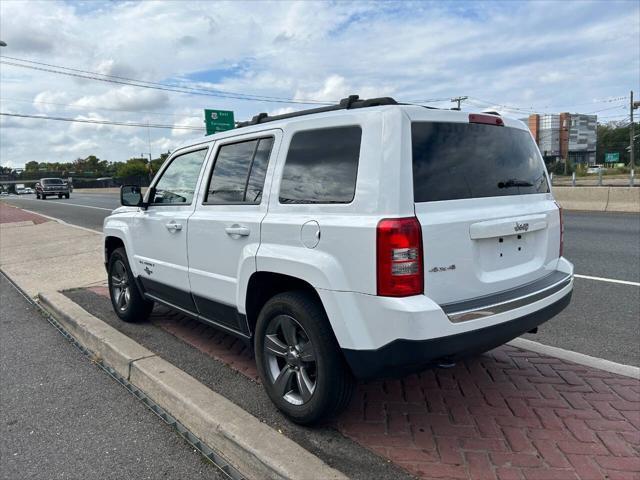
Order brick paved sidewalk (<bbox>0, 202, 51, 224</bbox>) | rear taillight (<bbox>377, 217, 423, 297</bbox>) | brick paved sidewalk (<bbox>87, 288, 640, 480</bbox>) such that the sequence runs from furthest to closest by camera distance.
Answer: brick paved sidewalk (<bbox>0, 202, 51, 224</bbox>) → brick paved sidewalk (<bbox>87, 288, 640, 480</bbox>) → rear taillight (<bbox>377, 217, 423, 297</bbox>)

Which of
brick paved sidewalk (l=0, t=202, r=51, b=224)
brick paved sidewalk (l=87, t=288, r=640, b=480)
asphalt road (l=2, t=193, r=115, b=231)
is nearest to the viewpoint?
brick paved sidewalk (l=87, t=288, r=640, b=480)

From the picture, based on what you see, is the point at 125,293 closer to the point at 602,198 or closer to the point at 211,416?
the point at 211,416

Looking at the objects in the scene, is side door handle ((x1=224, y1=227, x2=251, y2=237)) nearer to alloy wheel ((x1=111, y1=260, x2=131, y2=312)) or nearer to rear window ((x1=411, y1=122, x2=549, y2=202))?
rear window ((x1=411, y1=122, x2=549, y2=202))

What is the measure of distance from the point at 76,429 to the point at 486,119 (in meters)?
3.33

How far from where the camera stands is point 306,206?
118 inches

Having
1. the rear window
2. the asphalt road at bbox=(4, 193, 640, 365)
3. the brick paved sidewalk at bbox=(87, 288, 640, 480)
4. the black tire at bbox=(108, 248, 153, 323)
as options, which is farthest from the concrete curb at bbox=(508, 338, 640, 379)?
the black tire at bbox=(108, 248, 153, 323)

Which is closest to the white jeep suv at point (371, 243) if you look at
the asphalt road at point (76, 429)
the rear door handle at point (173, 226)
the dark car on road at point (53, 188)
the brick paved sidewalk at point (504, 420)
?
the rear door handle at point (173, 226)

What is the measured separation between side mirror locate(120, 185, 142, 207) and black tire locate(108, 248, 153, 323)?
0.65 meters

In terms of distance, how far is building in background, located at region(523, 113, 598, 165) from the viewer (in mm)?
88625

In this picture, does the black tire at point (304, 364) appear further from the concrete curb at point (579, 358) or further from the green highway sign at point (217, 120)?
the green highway sign at point (217, 120)

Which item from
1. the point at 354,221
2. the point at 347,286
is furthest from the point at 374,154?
the point at 347,286

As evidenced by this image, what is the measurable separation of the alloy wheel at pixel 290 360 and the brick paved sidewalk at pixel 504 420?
0.34 meters

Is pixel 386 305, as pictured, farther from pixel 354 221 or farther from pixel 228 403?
pixel 228 403

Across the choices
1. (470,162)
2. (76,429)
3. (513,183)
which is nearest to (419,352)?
(470,162)
